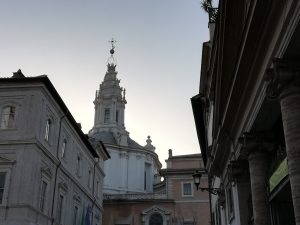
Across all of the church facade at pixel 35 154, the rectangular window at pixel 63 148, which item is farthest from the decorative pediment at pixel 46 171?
the rectangular window at pixel 63 148

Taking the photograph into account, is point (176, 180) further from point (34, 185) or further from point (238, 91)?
point (238, 91)

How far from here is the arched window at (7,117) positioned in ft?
86.9

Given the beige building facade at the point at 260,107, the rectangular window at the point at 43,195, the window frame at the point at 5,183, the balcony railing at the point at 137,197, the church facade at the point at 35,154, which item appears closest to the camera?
the beige building facade at the point at 260,107

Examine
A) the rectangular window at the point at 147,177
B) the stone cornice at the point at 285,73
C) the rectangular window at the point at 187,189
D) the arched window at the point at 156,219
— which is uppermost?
the rectangular window at the point at 147,177

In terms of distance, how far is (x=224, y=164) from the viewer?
18469 mm

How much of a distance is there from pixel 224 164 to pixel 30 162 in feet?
36.4

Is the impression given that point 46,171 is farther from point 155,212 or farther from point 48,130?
point 155,212

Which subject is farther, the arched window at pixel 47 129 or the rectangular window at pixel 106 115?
the rectangular window at pixel 106 115

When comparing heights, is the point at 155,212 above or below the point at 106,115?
below

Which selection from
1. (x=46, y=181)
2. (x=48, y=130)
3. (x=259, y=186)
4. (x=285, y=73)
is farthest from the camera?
(x=48, y=130)

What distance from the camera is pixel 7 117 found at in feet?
87.6

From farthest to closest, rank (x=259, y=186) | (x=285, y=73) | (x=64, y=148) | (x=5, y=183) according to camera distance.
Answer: (x=64, y=148) → (x=5, y=183) → (x=259, y=186) → (x=285, y=73)

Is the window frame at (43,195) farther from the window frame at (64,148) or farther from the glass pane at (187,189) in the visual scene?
the glass pane at (187,189)

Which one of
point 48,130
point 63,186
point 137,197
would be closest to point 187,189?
point 137,197
